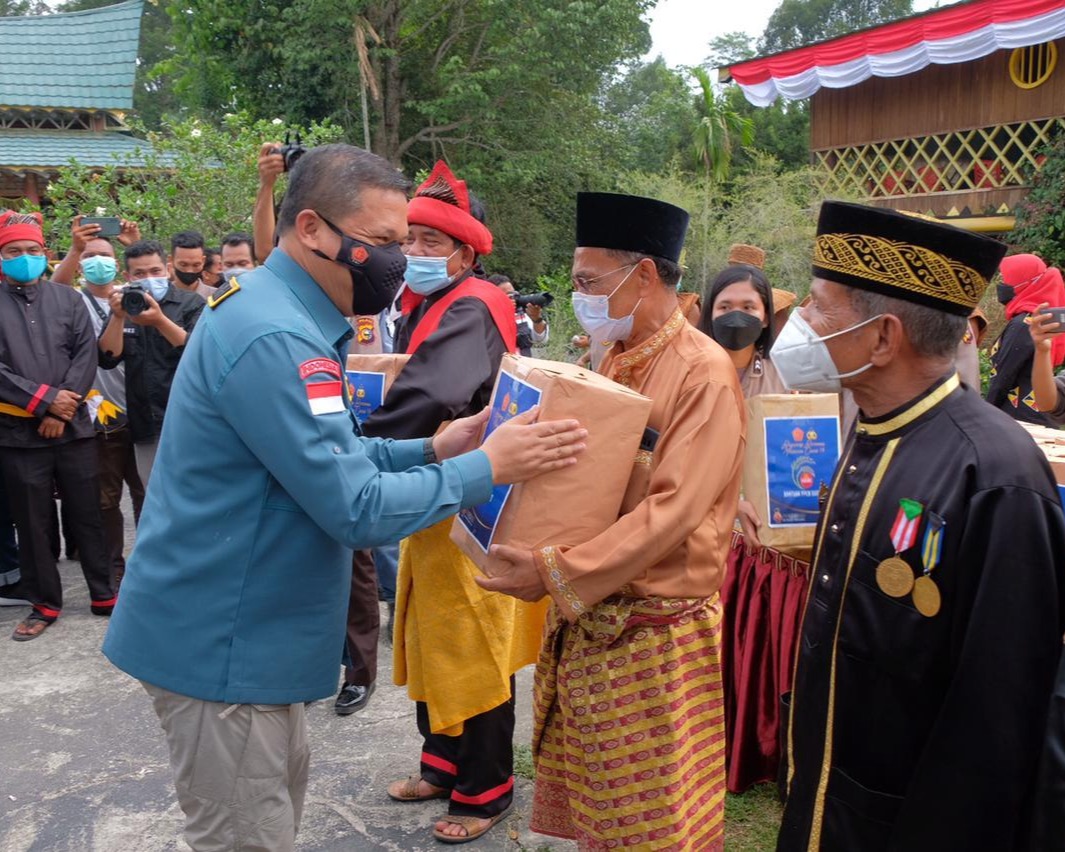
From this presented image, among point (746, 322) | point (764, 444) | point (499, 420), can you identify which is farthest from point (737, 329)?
point (499, 420)

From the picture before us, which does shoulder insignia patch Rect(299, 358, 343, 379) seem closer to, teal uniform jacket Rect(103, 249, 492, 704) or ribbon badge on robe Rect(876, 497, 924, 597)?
teal uniform jacket Rect(103, 249, 492, 704)

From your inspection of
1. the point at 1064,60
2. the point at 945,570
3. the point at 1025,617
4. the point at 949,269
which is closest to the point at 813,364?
the point at 949,269

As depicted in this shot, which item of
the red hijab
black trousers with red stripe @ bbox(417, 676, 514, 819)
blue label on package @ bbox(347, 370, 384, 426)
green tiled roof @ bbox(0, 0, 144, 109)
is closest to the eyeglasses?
blue label on package @ bbox(347, 370, 384, 426)

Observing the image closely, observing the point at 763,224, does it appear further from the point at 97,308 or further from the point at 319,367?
the point at 319,367

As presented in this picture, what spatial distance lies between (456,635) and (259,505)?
1.30 meters

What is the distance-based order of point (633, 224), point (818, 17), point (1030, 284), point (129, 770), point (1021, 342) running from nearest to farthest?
point (633, 224) < point (129, 770) < point (1021, 342) < point (1030, 284) < point (818, 17)

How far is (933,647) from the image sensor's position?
1.76m

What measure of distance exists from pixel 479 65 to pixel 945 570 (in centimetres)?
1896

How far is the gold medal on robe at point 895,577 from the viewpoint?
5.89 feet

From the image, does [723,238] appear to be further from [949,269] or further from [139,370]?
[949,269]

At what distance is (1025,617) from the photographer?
164 cm

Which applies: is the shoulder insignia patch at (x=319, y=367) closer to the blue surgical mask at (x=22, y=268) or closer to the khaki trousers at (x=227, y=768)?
the khaki trousers at (x=227, y=768)

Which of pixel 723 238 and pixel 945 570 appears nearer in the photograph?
pixel 945 570

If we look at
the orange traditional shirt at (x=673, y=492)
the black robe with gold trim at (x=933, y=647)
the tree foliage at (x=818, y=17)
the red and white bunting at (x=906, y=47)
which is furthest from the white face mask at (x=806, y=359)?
the tree foliage at (x=818, y=17)
